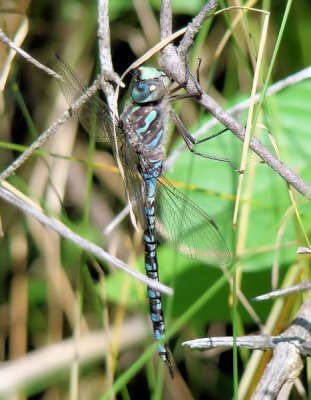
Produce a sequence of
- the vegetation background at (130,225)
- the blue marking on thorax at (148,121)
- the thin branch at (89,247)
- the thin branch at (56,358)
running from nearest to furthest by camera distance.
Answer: the thin branch at (89,247) < the blue marking on thorax at (148,121) < the vegetation background at (130,225) < the thin branch at (56,358)

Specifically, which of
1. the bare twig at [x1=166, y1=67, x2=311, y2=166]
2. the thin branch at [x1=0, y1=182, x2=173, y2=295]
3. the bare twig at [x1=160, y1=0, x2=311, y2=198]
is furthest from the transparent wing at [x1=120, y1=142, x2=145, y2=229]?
the thin branch at [x1=0, y1=182, x2=173, y2=295]

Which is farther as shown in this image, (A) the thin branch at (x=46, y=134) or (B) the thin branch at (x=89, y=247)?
(A) the thin branch at (x=46, y=134)

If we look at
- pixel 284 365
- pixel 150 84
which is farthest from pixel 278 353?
pixel 150 84

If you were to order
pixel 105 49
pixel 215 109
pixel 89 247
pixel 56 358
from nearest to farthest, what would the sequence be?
pixel 89 247 → pixel 215 109 → pixel 105 49 → pixel 56 358

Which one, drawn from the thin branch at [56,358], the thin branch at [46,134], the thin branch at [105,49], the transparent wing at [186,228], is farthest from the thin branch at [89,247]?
the thin branch at [56,358]

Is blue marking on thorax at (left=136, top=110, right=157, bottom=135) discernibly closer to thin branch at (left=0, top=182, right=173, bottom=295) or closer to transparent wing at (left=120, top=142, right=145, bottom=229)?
transparent wing at (left=120, top=142, right=145, bottom=229)

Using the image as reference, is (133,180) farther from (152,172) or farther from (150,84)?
(150,84)

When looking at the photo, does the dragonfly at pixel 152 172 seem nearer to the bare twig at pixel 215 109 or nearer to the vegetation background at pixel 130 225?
the vegetation background at pixel 130 225
